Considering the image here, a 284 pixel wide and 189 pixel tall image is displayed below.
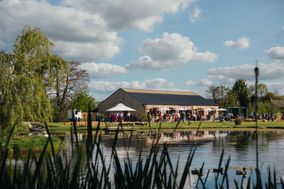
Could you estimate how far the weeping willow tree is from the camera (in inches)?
890

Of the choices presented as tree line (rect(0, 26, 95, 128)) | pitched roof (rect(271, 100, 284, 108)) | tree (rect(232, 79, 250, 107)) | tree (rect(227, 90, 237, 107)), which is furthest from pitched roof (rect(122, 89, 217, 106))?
tree line (rect(0, 26, 95, 128))

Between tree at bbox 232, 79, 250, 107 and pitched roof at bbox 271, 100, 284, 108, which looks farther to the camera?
pitched roof at bbox 271, 100, 284, 108

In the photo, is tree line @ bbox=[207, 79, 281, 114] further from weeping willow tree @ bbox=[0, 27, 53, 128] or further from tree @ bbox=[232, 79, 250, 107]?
weeping willow tree @ bbox=[0, 27, 53, 128]

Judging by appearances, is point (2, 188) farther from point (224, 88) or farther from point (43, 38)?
point (224, 88)

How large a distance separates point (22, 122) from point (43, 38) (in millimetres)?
5488

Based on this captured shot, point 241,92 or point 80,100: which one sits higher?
point 241,92

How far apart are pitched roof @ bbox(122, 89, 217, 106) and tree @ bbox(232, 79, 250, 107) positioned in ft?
45.4

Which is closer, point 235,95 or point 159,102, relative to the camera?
point 159,102

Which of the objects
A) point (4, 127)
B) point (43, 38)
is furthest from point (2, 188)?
point (43, 38)

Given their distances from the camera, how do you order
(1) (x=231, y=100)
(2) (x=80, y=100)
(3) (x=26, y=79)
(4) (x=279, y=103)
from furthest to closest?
(4) (x=279, y=103), (1) (x=231, y=100), (2) (x=80, y=100), (3) (x=26, y=79)

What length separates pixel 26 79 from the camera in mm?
23281

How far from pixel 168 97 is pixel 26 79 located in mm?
53879

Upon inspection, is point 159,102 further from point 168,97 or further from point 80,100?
point 80,100

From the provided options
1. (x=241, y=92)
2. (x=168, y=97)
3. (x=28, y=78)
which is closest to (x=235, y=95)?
(x=241, y=92)
